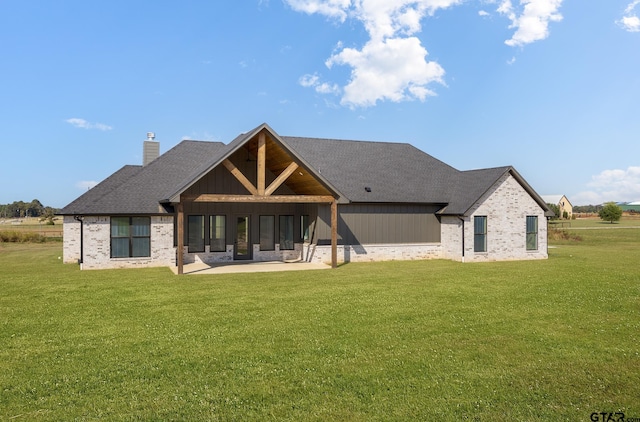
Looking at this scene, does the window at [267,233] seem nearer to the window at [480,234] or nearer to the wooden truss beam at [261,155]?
the wooden truss beam at [261,155]

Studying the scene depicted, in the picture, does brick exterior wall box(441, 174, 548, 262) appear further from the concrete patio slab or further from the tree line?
the tree line

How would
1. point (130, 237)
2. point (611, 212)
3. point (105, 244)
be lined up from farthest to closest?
1. point (611, 212)
2. point (130, 237)
3. point (105, 244)

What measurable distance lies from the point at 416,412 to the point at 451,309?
6.26m

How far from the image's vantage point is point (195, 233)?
870 inches

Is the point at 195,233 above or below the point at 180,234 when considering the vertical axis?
below

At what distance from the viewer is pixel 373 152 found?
28.2 metres

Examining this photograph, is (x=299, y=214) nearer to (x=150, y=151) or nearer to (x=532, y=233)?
(x=150, y=151)

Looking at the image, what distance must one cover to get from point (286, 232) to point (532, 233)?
13.6 meters

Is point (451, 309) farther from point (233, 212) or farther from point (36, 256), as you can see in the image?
point (36, 256)

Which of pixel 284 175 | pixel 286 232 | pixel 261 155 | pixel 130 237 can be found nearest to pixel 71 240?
pixel 130 237

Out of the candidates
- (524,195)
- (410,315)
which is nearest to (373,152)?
(524,195)

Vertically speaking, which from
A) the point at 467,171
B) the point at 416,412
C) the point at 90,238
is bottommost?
the point at 416,412

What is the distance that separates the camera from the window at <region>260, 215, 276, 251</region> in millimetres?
23266

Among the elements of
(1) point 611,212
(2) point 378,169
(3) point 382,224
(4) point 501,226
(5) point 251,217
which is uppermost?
(2) point 378,169
